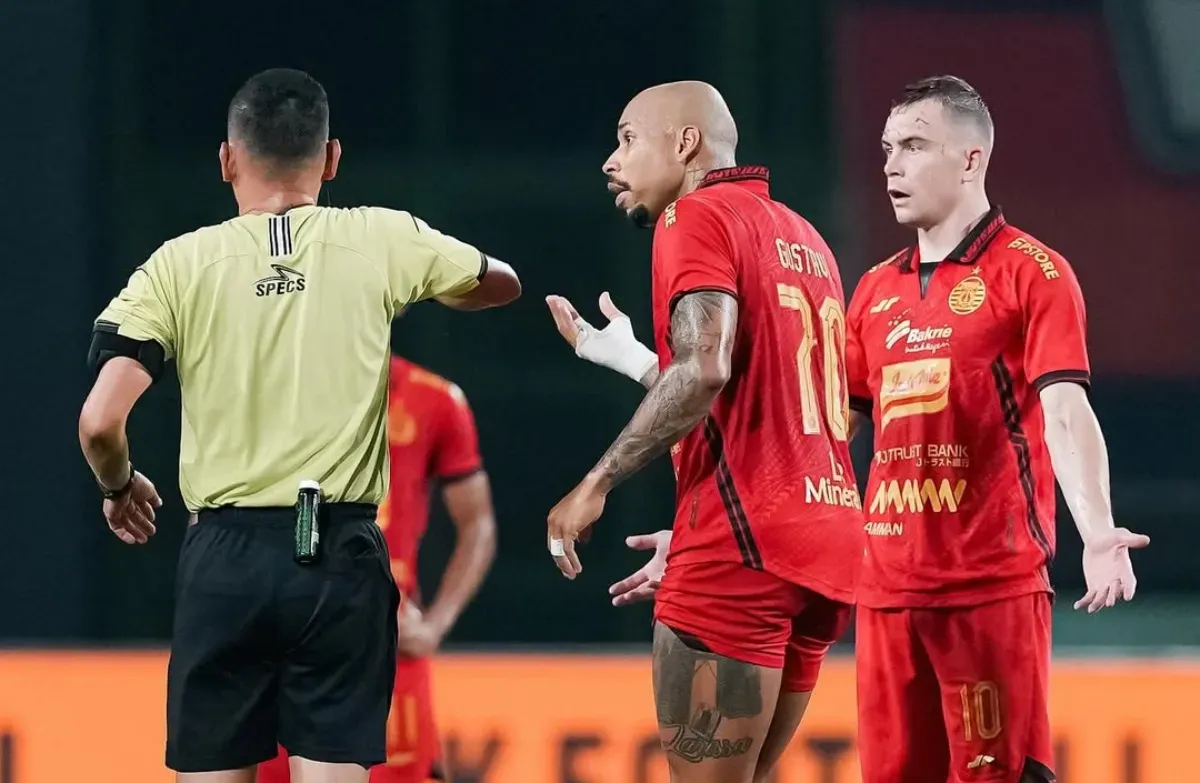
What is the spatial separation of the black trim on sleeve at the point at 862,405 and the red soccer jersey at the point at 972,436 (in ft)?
0.58

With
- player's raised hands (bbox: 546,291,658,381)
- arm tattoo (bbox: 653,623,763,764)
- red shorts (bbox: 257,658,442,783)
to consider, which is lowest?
red shorts (bbox: 257,658,442,783)

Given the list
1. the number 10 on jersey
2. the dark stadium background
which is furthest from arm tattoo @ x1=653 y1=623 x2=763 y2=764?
the dark stadium background

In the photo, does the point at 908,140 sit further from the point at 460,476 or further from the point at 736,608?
the point at 460,476

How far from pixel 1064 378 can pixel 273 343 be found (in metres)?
1.66

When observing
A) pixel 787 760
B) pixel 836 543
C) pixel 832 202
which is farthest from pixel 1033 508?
pixel 832 202

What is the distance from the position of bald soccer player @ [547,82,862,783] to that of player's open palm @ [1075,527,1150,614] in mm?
494

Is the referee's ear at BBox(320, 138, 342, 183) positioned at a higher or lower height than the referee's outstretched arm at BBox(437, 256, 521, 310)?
higher

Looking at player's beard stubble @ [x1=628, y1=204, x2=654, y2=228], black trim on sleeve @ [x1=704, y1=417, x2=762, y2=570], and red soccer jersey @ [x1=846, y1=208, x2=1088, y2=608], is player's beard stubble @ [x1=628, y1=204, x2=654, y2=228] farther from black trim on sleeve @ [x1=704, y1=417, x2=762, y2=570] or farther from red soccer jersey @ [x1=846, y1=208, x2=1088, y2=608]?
red soccer jersey @ [x1=846, y1=208, x2=1088, y2=608]

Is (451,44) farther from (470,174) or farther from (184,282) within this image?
(184,282)

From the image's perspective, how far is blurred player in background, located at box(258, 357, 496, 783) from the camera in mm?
4605

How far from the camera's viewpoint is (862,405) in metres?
4.43

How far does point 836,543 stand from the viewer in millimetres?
3533

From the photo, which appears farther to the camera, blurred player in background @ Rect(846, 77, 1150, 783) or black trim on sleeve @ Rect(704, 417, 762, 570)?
blurred player in background @ Rect(846, 77, 1150, 783)

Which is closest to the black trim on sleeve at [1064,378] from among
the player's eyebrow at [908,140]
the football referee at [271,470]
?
the player's eyebrow at [908,140]
